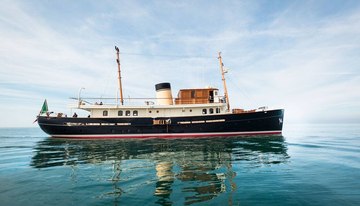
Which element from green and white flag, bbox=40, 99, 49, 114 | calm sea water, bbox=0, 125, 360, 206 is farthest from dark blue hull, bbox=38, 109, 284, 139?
calm sea water, bbox=0, 125, 360, 206

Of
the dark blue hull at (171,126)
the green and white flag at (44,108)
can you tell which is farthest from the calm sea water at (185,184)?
the green and white flag at (44,108)

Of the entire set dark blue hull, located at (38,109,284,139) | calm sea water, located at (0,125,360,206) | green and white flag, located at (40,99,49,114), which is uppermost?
green and white flag, located at (40,99,49,114)

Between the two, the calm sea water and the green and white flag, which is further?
the green and white flag

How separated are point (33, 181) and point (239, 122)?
21299mm

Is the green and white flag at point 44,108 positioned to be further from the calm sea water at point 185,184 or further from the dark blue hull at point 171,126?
the calm sea water at point 185,184

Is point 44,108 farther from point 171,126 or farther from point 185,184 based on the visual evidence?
point 185,184

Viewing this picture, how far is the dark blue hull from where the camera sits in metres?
23.9

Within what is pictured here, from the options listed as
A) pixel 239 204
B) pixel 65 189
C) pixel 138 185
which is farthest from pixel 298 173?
pixel 65 189

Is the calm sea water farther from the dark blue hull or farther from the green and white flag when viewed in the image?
the green and white flag

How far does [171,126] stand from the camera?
80.7 feet

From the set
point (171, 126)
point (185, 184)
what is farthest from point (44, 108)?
point (185, 184)

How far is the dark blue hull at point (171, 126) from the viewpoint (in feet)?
78.5

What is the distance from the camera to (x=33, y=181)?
6996 millimetres

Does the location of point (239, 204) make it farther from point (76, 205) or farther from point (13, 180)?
point (13, 180)
